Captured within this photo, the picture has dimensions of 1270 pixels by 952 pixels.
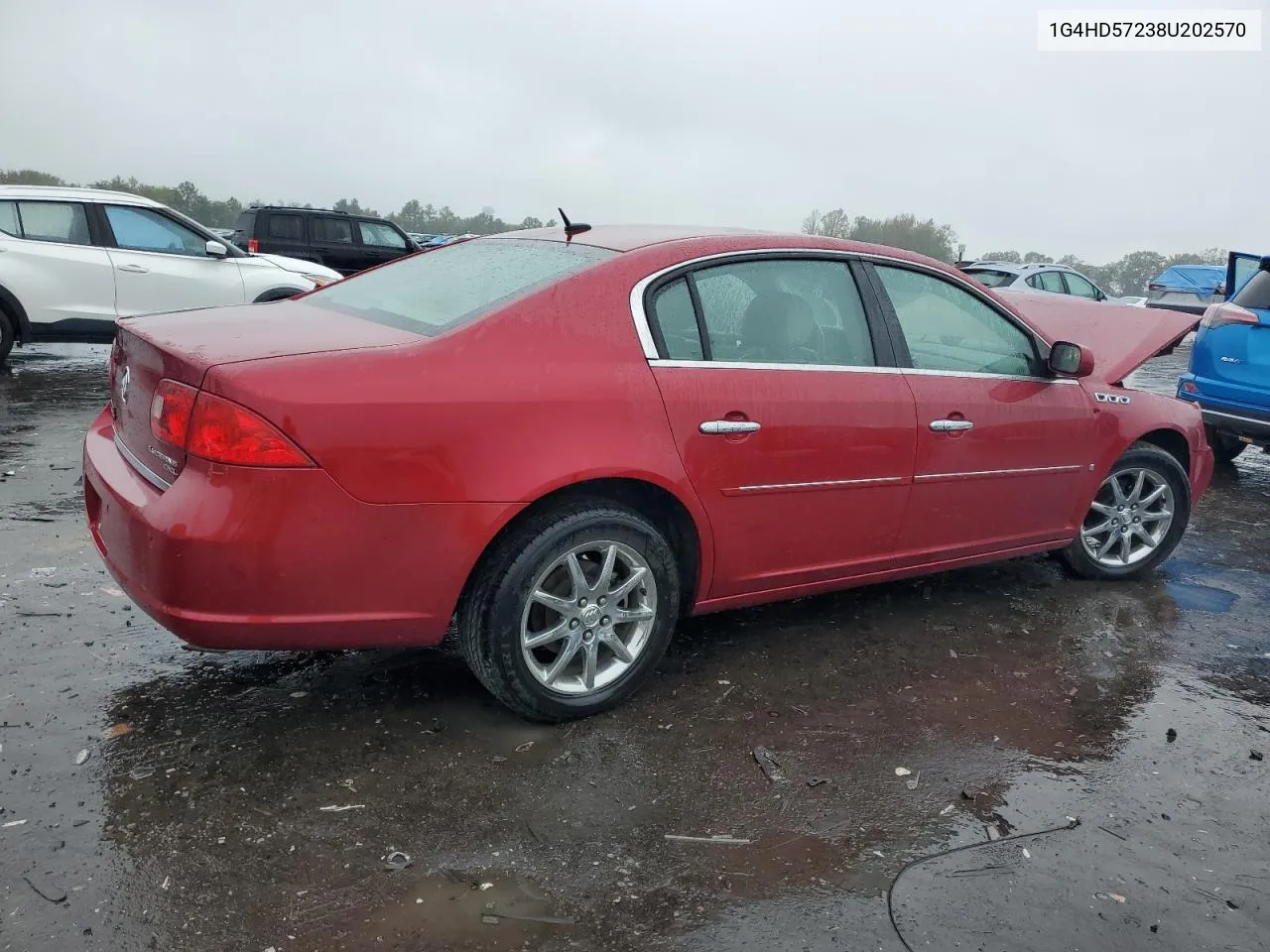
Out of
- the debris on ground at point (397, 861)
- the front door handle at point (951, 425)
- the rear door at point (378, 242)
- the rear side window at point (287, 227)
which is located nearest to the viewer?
the debris on ground at point (397, 861)

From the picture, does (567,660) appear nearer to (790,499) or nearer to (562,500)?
(562,500)

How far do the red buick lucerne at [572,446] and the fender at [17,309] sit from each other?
266 inches

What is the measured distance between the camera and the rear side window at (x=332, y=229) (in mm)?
17641

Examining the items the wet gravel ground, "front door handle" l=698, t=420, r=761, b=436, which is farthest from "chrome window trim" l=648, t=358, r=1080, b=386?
the wet gravel ground

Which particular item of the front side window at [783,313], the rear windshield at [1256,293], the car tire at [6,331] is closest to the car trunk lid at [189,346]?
the front side window at [783,313]

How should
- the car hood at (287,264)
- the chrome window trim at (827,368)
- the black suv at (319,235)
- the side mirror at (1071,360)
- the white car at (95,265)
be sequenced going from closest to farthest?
1. the chrome window trim at (827,368)
2. the side mirror at (1071,360)
3. the white car at (95,265)
4. the car hood at (287,264)
5. the black suv at (319,235)

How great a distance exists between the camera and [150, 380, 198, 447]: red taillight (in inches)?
106

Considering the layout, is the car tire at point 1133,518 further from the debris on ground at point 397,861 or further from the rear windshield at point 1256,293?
the debris on ground at point 397,861

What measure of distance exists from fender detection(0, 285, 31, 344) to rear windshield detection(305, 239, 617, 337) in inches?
262

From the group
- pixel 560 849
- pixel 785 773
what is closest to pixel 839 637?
pixel 785 773

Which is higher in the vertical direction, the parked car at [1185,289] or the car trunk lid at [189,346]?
the parked car at [1185,289]

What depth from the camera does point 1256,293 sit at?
6918mm

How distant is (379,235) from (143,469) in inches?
651

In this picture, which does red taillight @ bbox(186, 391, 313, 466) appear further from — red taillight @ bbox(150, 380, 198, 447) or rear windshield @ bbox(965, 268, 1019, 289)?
rear windshield @ bbox(965, 268, 1019, 289)
